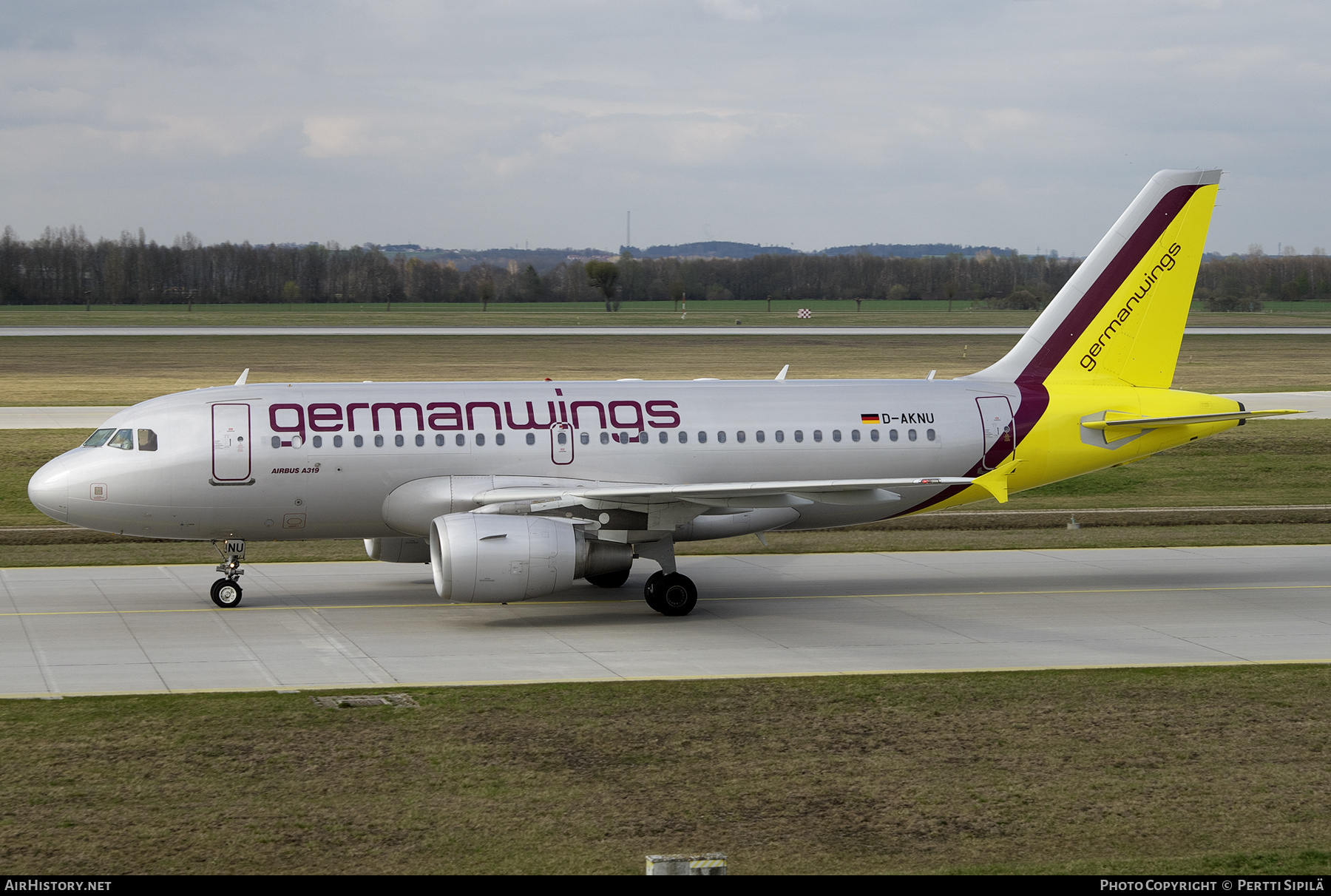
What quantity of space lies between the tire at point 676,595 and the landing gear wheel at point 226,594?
7.53 metres

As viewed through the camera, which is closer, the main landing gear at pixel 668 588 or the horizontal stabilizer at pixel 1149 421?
the main landing gear at pixel 668 588

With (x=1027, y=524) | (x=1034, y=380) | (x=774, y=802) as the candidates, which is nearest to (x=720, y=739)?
(x=774, y=802)

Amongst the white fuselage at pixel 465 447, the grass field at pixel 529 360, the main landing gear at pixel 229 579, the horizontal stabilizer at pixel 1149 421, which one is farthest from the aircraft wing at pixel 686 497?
the grass field at pixel 529 360

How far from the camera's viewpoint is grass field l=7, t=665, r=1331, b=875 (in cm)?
1259

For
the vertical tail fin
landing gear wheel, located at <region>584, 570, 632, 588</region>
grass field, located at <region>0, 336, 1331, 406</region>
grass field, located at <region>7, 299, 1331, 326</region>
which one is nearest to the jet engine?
landing gear wheel, located at <region>584, 570, 632, 588</region>

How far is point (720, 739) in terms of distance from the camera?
16484mm

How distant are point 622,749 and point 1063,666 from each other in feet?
25.9

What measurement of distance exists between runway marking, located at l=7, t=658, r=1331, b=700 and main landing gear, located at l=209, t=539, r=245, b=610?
594 centimetres

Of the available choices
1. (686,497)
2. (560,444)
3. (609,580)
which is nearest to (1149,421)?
(686,497)

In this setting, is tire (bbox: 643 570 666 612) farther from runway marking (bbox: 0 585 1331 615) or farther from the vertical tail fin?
the vertical tail fin

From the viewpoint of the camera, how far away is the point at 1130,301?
91.9 feet

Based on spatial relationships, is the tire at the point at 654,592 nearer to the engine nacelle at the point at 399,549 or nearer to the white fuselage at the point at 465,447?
the white fuselage at the point at 465,447

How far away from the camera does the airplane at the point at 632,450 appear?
23922 mm

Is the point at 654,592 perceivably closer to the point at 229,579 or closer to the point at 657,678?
the point at 657,678
